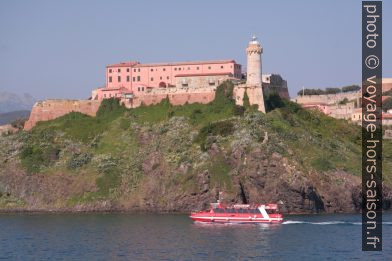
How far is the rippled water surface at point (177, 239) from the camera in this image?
67.2m

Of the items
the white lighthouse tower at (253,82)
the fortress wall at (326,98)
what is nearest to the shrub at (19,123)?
the white lighthouse tower at (253,82)

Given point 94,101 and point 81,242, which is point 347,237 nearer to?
point 81,242

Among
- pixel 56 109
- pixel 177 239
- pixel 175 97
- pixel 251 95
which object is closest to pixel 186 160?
pixel 251 95

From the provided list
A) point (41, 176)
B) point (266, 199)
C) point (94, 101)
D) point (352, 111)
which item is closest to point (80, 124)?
point (94, 101)

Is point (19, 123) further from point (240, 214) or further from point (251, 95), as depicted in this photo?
point (240, 214)

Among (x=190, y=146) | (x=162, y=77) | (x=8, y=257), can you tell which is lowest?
(x=8, y=257)

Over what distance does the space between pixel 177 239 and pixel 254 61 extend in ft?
126

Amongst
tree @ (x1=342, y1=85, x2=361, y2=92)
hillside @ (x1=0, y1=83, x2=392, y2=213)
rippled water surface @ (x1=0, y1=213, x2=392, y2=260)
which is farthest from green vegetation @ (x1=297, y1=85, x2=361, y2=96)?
rippled water surface @ (x1=0, y1=213, x2=392, y2=260)

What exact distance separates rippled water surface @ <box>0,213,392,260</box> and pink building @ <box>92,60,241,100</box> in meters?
28.4

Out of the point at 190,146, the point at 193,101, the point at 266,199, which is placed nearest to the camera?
the point at 266,199

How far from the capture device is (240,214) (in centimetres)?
9019

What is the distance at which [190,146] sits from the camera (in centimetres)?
10512

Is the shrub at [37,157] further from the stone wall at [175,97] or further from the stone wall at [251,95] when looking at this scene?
the stone wall at [251,95]

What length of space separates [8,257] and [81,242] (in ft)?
28.6
